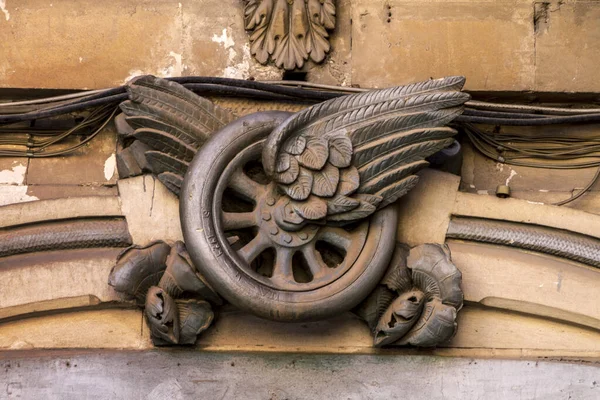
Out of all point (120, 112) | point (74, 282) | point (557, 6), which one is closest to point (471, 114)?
point (557, 6)

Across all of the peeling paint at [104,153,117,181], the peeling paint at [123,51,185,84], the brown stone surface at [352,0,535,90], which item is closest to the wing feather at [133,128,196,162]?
the peeling paint at [104,153,117,181]

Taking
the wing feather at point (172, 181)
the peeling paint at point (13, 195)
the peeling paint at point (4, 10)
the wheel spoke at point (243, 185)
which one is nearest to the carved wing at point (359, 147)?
the wheel spoke at point (243, 185)

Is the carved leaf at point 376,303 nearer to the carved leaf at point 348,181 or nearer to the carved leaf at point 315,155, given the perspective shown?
the carved leaf at point 348,181

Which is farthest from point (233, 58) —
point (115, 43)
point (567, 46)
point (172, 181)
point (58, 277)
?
point (567, 46)

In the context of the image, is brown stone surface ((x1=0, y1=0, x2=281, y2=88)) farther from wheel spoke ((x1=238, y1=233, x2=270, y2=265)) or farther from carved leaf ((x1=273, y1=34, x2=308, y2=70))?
wheel spoke ((x1=238, y1=233, x2=270, y2=265))

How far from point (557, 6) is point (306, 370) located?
5.56ft

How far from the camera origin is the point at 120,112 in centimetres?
442

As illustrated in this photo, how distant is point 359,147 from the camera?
4176 millimetres

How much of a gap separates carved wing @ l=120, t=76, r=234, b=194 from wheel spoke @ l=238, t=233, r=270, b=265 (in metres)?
0.34

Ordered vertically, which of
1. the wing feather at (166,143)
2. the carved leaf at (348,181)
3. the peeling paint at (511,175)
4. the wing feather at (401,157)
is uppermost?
the wing feather at (166,143)

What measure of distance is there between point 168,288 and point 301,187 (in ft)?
1.89

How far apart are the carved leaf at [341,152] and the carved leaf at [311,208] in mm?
143

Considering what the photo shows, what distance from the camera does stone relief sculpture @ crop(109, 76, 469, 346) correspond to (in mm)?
4086

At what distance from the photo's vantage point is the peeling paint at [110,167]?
445 centimetres
